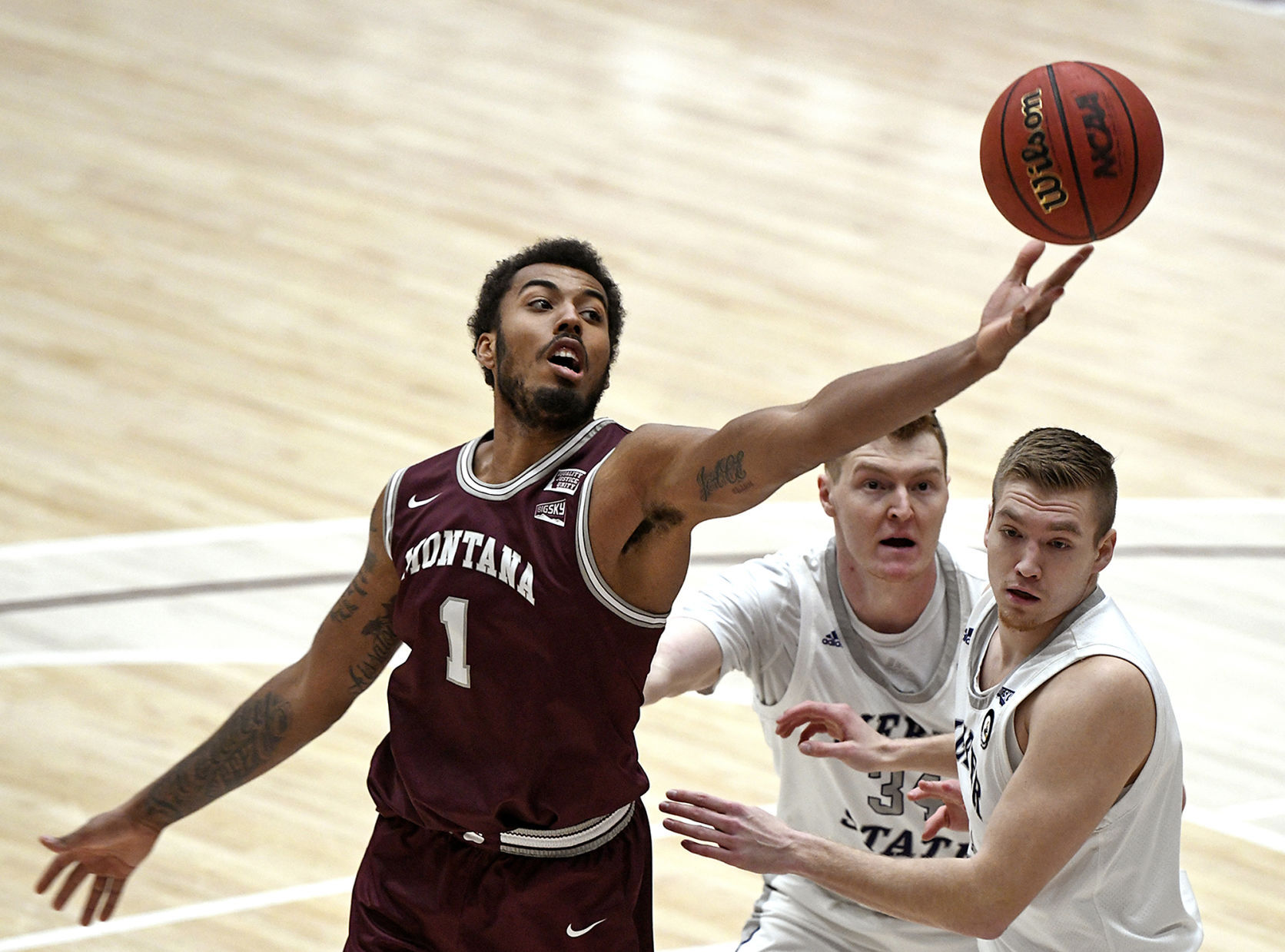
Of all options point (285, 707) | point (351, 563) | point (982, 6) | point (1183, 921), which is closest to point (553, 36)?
point (982, 6)

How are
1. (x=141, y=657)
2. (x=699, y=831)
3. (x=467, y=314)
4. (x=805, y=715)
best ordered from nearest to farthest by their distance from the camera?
1. (x=699, y=831)
2. (x=805, y=715)
3. (x=141, y=657)
4. (x=467, y=314)

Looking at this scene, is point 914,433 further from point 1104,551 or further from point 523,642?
point 523,642

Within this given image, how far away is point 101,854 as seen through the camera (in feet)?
13.0

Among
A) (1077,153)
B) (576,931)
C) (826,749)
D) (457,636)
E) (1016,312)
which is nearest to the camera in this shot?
(1016,312)

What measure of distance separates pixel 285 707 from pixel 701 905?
2.01 metres

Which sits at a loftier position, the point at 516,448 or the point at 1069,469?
the point at 1069,469

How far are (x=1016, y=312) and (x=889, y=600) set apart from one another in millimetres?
1675

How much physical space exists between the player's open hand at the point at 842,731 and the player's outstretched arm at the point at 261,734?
95 cm

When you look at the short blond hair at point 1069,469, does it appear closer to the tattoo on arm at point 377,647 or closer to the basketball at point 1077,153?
the basketball at point 1077,153

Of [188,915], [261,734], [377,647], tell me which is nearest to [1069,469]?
[377,647]

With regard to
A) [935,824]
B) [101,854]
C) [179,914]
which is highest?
[935,824]

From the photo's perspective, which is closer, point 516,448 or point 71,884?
point 516,448

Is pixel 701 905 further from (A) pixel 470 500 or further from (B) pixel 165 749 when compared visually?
(A) pixel 470 500

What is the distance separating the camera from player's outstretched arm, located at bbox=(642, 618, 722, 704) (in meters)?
3.96
